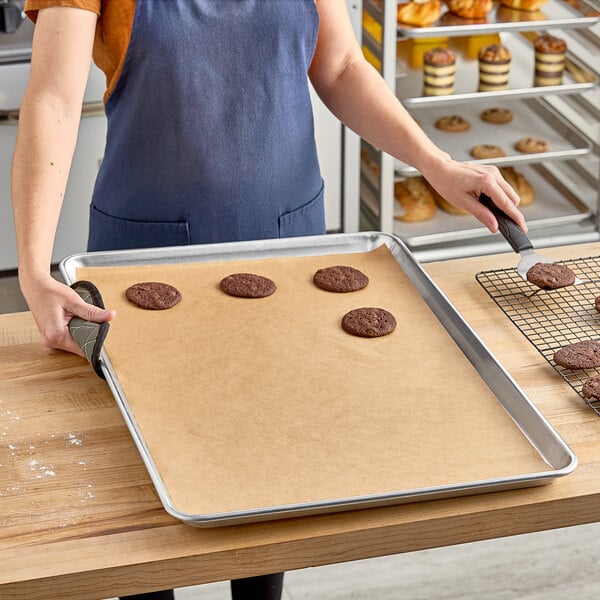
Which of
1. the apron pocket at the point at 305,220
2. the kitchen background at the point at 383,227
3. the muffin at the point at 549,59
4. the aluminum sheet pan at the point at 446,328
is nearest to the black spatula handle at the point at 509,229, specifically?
the aluminum sheet pan at the point at 446,328

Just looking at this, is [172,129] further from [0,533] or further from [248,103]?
[0,533]

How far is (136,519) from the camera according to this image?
0.99 m

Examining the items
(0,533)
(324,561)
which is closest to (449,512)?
(324,561)

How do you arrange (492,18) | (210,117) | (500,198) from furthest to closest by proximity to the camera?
(492,18), (210,117), (500,198)

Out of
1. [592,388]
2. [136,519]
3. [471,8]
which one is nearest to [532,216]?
[471,8]

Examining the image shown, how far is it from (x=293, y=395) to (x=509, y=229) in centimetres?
45

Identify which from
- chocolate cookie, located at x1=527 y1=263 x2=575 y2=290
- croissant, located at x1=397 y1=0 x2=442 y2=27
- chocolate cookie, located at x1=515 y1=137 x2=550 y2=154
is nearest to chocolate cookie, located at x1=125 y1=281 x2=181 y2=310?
chocolate cookie, located at x1=527 y1=263 x2=575 y2=290

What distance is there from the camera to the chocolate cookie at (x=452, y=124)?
10.1 ft

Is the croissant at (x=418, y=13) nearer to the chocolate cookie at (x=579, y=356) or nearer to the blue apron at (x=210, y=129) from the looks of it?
the blue apron at (x=210, y=129)

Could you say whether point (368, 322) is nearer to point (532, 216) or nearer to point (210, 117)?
point (210, 117)

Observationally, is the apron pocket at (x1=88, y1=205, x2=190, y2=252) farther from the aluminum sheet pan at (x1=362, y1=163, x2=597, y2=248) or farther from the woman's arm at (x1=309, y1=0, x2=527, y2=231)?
the aluminum sheet pan at (x1=362, y1=163, x2=597, y2=248)

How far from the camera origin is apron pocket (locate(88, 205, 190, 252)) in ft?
5.41

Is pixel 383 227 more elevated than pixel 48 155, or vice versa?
pixel 48 155

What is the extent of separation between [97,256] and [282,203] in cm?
39
